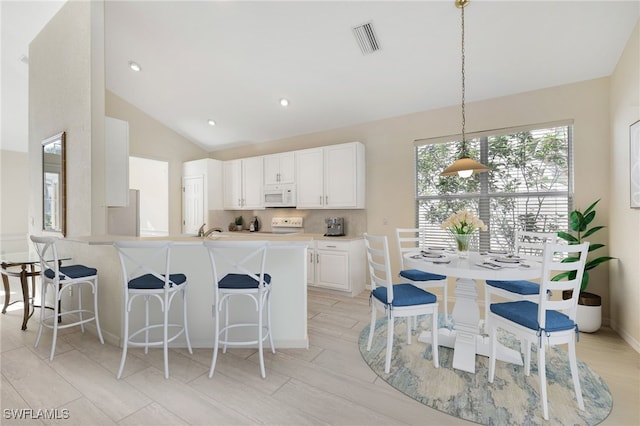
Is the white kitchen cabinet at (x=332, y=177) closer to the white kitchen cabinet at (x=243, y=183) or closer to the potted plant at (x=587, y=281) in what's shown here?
Result: the white kitchen cabinet at (x=243, y=183)

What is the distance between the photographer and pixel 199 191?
5.73m

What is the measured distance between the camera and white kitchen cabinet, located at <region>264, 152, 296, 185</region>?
4.95m

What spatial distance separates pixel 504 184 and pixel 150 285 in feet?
13.3

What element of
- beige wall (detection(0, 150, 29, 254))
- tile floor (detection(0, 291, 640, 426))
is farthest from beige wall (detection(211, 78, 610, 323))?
beige wall (detection(0, 150, 29, 254))

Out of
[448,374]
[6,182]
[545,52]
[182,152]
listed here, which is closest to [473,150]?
[545,52]

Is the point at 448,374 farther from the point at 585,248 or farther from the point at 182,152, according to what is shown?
the point at 182,152

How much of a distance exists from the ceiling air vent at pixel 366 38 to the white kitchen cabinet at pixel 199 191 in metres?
3.75

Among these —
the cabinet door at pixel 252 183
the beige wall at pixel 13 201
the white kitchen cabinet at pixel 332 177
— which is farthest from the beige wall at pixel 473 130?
the beige wall at pixel 13 201

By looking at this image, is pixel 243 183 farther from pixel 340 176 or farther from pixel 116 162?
pixel 116 162

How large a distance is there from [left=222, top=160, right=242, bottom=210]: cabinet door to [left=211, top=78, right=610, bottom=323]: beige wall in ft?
2.87

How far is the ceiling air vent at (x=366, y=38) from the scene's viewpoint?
2.90 metres

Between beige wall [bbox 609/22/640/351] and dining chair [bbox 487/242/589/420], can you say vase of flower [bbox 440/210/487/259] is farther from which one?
beige wall [bbox 609/22/640/351]

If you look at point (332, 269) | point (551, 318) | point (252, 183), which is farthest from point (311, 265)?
point (551, 318)

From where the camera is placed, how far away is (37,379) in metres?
2.11
